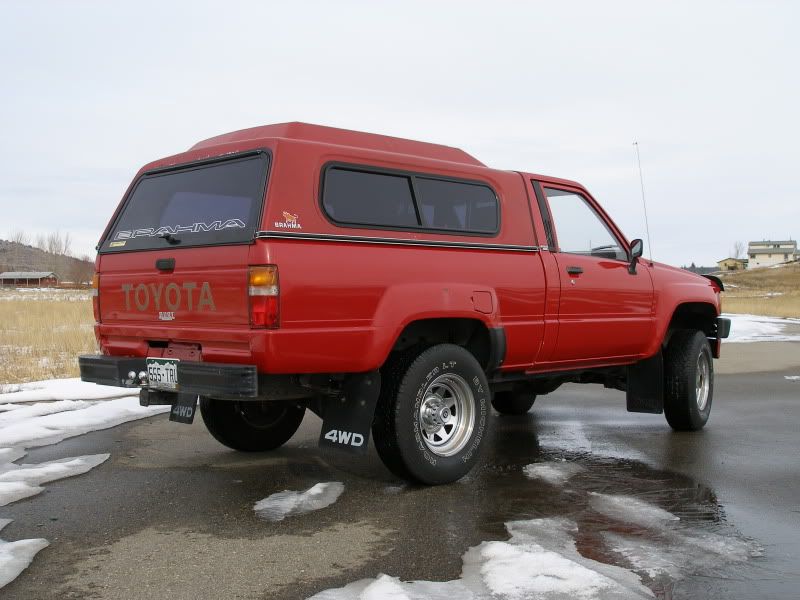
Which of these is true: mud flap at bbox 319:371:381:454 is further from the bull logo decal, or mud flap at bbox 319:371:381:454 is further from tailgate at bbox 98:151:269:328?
the bull logo decal

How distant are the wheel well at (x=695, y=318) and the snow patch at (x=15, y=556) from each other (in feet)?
17.5

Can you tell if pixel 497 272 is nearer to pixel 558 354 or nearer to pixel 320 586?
pixel 558 354

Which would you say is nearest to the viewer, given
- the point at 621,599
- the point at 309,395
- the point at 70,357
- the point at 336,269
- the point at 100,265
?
the point at 621,599

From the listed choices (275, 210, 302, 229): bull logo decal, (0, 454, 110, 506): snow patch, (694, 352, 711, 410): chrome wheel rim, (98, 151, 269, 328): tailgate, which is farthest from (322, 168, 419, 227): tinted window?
(694, 352, 711, 410): chrome wheel rim

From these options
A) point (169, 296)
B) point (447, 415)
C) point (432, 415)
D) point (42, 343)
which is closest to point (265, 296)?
point (169, 296)

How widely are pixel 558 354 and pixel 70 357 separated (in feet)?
27.1

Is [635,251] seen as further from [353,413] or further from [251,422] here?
[251,422]

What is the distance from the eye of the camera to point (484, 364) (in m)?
5.44

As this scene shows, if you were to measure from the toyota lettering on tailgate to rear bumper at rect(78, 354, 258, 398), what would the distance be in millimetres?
321

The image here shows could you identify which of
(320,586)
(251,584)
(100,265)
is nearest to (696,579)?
(320,586)

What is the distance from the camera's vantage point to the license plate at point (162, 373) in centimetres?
459

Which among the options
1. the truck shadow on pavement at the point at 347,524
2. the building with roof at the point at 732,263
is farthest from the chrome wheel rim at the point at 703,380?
the building with roof at the point at 732,263

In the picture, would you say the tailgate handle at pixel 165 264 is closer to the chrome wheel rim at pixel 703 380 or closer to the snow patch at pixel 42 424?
the snow patch at pixel 42 424

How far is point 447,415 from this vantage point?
17.0 ft
